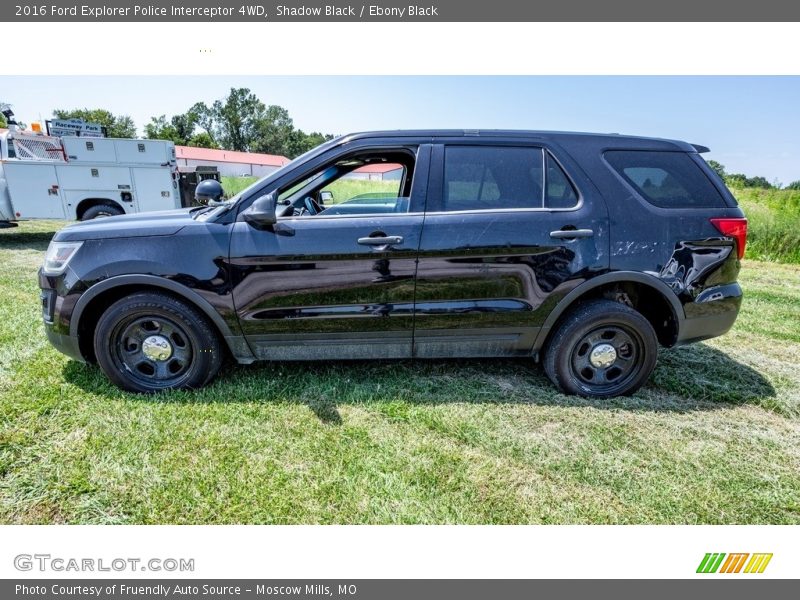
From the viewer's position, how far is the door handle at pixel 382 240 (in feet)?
9.04

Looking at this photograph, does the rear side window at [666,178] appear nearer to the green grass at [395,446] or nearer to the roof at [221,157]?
the green grass at [395,446]

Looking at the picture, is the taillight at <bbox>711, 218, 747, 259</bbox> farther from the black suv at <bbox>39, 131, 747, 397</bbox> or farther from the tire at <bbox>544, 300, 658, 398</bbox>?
Result: the tire at <bbox>544, 300, 658, 398</bbox>

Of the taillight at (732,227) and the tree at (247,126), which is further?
the tree at (247,126)

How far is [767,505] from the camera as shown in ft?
7.11

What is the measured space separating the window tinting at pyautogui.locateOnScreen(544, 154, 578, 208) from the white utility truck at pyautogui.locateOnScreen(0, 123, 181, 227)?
30.7 feet

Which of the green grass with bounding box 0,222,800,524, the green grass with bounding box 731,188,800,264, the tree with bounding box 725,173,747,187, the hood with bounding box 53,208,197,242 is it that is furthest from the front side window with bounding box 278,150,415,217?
the tree with bounding box 725,173,747,187

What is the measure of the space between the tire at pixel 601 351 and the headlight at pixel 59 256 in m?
3.35

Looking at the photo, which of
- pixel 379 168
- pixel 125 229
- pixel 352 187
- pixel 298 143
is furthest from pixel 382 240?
pixel 298 143

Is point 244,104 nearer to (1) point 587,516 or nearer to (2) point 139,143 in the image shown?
(2) point 139,143

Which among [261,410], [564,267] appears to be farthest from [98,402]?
[564,267]

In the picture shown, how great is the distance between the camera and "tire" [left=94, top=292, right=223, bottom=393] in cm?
282

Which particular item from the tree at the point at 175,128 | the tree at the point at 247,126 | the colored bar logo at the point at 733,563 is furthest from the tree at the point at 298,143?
the colored bar logo at the point at 733,563

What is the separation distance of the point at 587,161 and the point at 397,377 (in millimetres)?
2078

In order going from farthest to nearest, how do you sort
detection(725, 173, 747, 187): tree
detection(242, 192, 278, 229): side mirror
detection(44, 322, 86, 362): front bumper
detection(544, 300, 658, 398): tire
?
1. detection(725, 173, 747, 187): tree
2. detection(544, 300, 658, 398): tire
3. detection(44, 322, 86, 362): front bumper
4. detection(242, 192, 278, 229): side mirror
